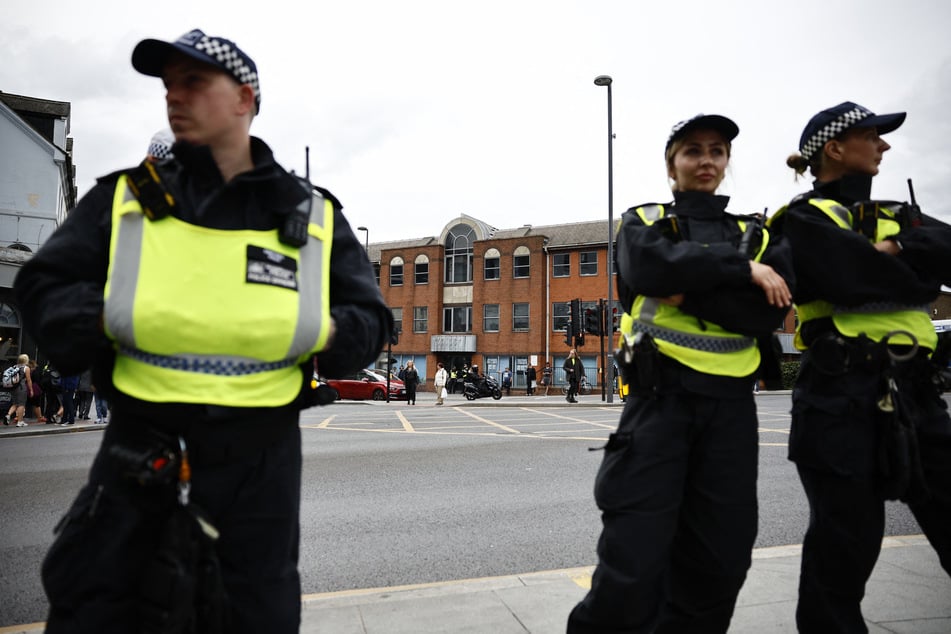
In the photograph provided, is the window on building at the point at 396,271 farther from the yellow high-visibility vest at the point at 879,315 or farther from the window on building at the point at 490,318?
the yellow high-visibility vest at the point at 879,315

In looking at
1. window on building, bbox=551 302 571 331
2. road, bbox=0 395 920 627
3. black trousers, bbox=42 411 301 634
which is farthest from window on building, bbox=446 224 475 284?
black trousers, bbox=42 411 301 634

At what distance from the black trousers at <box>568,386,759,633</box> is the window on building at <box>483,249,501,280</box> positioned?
37.5 m

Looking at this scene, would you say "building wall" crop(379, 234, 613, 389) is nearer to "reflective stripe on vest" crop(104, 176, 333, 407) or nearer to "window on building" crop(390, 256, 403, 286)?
"window on building" crop(390, 256, 403, 286)

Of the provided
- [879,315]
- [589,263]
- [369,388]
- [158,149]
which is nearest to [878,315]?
[879,315]

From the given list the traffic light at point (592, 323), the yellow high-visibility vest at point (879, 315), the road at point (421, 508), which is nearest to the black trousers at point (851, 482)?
the yellow high-visibility vest at point (879, 315)

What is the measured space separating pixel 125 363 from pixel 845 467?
213 centimetres

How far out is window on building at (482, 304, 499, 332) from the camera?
Result: 3931 cm

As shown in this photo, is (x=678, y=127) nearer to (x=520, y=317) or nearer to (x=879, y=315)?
(x=879, y=315)

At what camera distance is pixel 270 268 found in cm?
155

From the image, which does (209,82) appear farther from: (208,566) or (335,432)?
(335,432)

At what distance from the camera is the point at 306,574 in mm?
3729

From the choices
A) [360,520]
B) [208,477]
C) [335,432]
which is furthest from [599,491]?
[335,432]

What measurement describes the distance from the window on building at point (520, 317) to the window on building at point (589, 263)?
13.1 ft

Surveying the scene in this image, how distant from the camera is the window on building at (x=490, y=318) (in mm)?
39312
